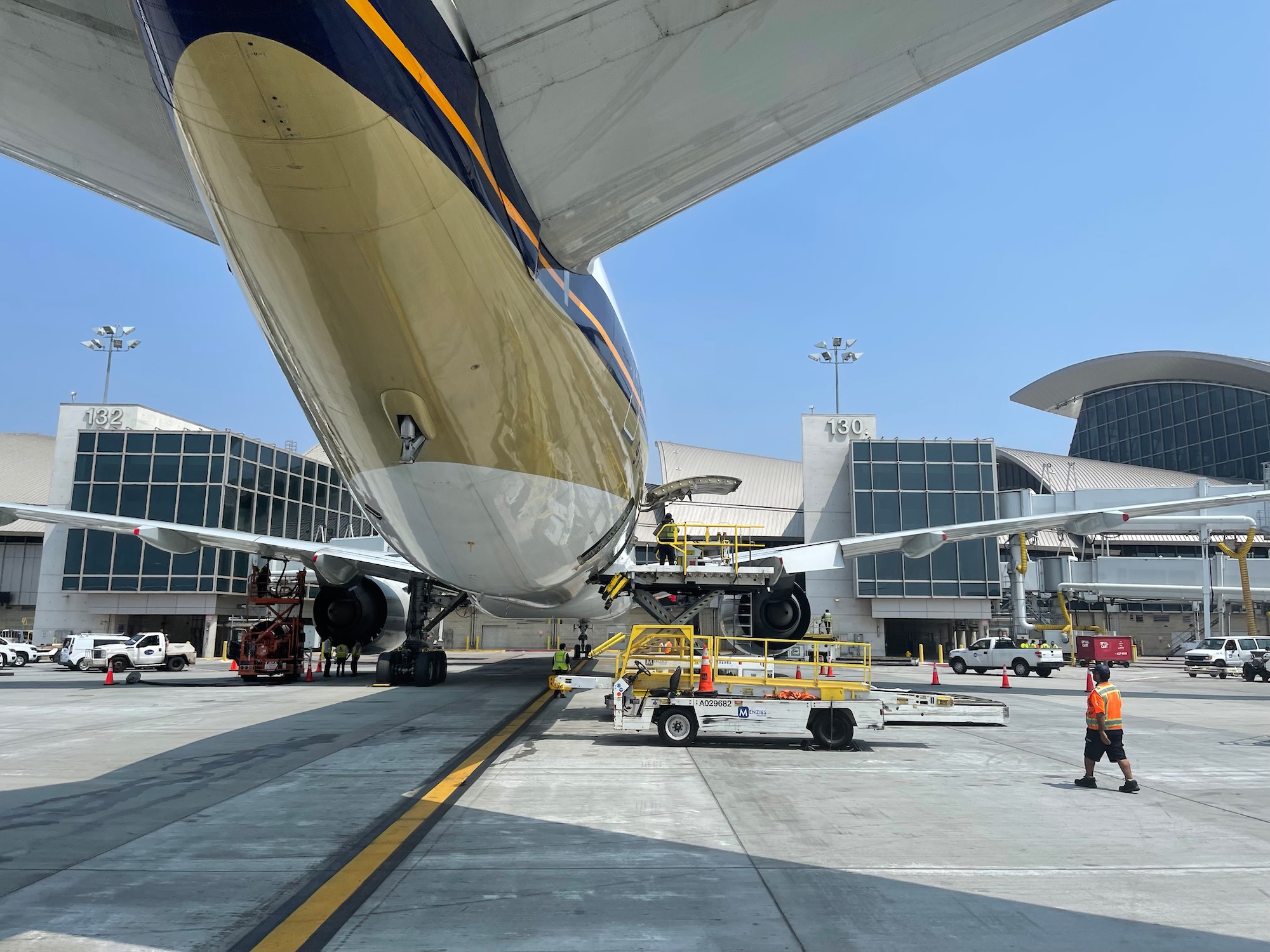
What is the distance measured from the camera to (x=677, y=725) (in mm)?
11547

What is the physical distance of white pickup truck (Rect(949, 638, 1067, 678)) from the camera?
31.2 m

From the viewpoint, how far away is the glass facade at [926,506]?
139 feet

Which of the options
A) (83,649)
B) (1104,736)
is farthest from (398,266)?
(83,649)

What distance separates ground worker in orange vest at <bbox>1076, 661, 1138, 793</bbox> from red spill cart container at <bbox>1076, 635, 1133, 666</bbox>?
31290mm

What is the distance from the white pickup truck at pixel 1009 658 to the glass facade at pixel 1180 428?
41769 mm

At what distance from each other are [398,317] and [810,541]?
40125 millimetres

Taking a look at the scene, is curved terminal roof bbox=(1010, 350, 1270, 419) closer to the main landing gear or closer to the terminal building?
the terminal building

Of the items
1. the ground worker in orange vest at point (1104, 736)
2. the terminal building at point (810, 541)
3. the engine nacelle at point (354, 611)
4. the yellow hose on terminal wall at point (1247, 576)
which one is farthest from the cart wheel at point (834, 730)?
the yellow hose on terminal wall at point (1247, 576)

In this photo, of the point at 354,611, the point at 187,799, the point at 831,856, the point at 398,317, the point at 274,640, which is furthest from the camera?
the point at 274,640

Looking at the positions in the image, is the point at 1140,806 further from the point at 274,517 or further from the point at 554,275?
the point at 274,517

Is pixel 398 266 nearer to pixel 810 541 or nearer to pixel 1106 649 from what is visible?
pixel 1106 649

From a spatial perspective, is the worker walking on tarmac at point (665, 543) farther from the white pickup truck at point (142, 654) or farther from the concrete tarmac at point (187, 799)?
the white pickup truck at point (142, 654)

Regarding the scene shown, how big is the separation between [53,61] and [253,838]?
16.9 ft

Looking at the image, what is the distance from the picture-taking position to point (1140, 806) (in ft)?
26.2
